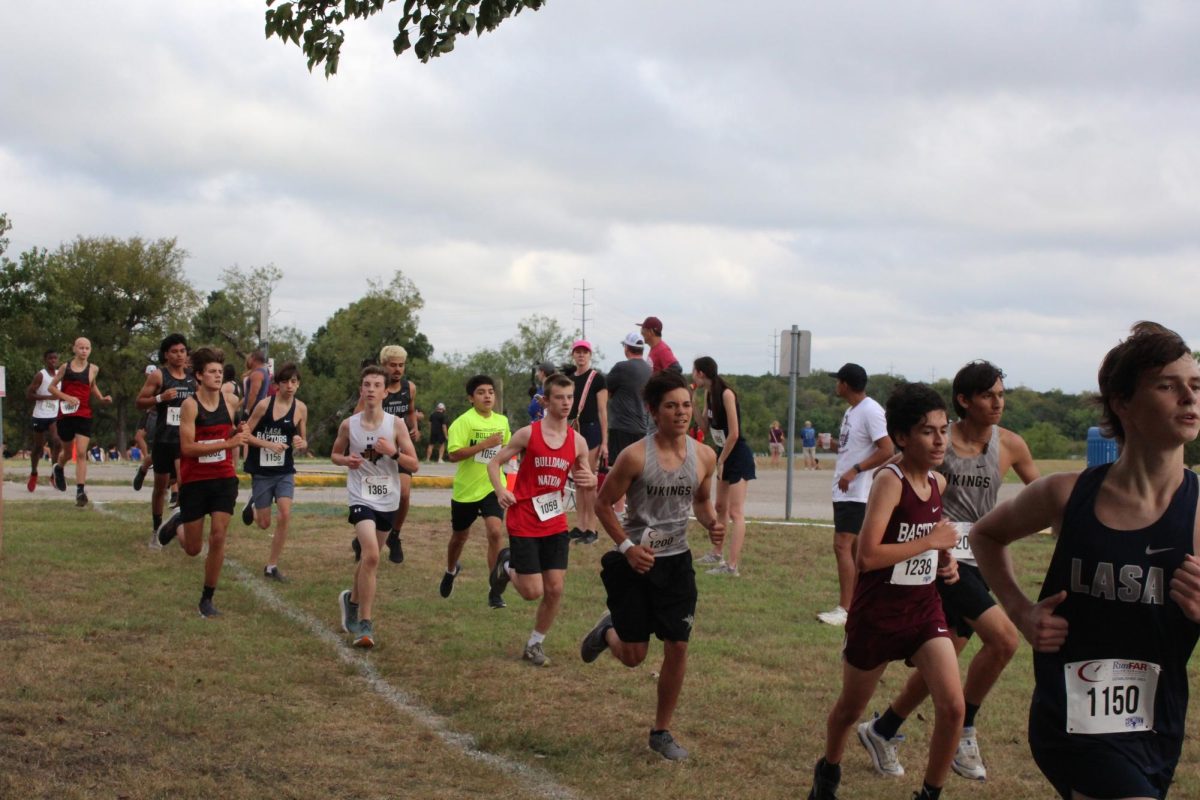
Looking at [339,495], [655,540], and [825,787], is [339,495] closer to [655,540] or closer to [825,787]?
[655,540]

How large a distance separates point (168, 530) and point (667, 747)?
7.87 meters

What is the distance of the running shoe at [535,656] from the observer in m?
8.53

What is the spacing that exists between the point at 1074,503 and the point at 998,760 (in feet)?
12.3

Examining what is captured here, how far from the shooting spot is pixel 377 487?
947 cm

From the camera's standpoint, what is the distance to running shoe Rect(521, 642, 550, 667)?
28.0ft

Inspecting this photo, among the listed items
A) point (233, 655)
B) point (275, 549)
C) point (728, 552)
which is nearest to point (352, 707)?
point (233, 655)

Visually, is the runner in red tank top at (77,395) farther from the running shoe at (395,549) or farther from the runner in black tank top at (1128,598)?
the runner in black tank top at (1128,598)

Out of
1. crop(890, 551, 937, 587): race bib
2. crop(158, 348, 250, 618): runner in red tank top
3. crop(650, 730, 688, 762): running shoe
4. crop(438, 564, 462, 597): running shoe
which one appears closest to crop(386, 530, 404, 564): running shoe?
crop(438, 564, 462, 597): running shoe

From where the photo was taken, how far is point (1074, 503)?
11.0 ft

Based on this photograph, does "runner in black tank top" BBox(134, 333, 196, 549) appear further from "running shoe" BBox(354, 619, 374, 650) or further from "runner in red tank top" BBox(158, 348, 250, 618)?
"running shoe" BBox(354, 619, 374, 650)

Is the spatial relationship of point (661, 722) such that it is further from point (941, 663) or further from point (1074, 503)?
point (1074, 503)

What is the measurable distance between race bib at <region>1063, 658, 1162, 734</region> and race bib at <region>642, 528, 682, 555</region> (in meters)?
3.38

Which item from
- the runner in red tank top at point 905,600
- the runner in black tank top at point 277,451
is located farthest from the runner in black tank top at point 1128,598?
the runner in black tank top at point 277,451

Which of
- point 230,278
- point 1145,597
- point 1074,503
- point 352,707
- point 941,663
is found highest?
point 230,278
